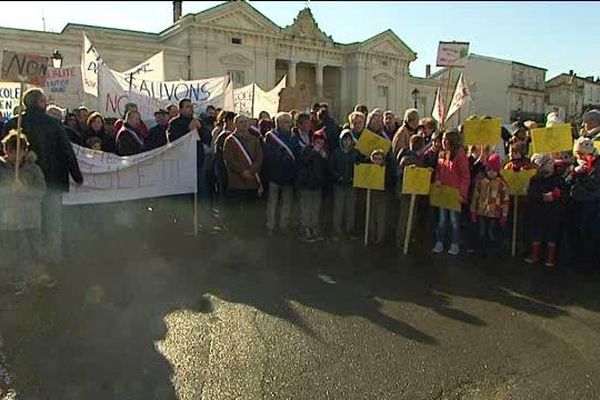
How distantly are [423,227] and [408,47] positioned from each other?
5358cm

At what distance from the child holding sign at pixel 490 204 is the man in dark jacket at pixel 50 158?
5371 millimetres

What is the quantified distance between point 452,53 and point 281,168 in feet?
14.8

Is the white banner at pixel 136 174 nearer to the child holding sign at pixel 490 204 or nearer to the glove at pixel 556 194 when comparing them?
the child holding sign at pixel 490 204

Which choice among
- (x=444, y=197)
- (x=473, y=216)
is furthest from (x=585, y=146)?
(x=444, y=197)

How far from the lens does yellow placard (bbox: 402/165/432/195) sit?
7938 mm

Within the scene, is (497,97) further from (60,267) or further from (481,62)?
(60,267)

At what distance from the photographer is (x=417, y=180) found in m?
7.95

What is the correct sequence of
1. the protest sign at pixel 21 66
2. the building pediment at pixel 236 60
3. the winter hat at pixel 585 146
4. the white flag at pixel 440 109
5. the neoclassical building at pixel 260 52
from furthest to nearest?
the building pediment at pixel 236 60
the neoclassical building at pixel 260 52
the white flag at pixel 440 109
the protest sign at pixel 21 66
the winter hat at pixel 585 146

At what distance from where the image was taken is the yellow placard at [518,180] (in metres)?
7.83

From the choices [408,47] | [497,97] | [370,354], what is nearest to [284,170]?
[370,354]

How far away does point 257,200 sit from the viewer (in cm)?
905

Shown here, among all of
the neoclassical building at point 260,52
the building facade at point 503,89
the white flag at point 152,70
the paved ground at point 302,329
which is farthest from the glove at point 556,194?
the building facade at point 503,89

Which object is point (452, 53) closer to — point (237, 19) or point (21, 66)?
point (21, 66)

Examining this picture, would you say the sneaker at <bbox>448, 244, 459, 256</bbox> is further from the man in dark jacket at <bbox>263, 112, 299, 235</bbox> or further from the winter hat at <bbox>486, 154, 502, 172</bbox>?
the man in dark jacket at <bbox>263, 112, 299, 235</bbox>
